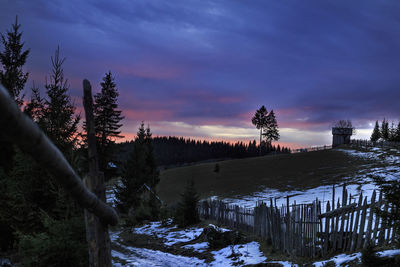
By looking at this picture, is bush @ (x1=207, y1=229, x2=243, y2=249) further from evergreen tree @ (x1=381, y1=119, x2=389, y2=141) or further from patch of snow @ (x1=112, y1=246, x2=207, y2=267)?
evergreen tree @ (x1=381, y1=119, x2=389, y2=141)

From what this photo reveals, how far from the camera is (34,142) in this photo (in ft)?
6.04

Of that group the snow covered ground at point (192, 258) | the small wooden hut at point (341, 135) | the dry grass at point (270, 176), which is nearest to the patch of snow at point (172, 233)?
the snow covered ground at point (192, 258)

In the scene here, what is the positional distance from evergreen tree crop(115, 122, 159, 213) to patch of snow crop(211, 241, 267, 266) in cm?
2515

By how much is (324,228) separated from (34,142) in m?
9.73

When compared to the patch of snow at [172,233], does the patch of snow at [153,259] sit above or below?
above

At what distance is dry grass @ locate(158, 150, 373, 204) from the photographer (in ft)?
127

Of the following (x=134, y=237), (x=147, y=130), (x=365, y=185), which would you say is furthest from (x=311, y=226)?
(x=147, y=130)

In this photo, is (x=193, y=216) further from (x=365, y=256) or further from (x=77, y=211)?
(x=365, y=256)

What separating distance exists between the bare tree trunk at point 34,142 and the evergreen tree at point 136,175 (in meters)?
35.0

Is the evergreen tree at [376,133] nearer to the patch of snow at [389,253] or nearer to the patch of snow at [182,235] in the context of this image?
the patch of snow at [182,235]

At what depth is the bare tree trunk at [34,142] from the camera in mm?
1598

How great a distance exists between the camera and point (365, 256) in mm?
6312

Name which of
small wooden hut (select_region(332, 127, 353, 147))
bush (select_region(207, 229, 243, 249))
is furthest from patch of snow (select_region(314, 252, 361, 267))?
small wooden hut (select_region(332, 127, 353, 147))

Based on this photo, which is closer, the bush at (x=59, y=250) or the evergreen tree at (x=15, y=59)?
the bush at (x=59, y=250)
